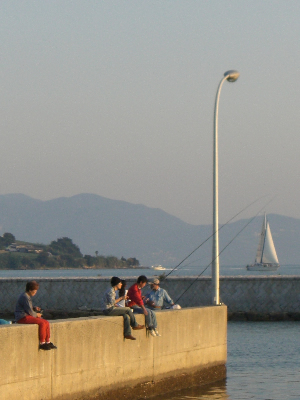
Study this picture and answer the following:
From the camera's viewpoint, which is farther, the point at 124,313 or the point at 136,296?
the point at 136,296

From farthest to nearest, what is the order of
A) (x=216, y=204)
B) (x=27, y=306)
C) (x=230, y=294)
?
(x=230, y=294) → (x=216, y=204) → (x=27, y=306)

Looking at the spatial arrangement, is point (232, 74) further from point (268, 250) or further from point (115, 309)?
point (268, 250)

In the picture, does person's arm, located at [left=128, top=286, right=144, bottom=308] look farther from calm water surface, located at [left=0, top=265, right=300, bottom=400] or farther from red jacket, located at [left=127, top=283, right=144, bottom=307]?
calm water surface, located at [left=0, top=265, right=300, bottom=400]

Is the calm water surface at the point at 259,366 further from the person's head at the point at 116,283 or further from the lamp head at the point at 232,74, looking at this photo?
the lamp head at the point at 232,74

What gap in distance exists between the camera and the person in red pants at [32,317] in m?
13.1

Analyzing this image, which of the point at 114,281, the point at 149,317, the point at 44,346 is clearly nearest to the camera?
the point at 44,346

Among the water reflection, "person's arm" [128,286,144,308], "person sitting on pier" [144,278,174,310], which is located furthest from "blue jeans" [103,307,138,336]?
"person sitting on pier" [144,278,174,310]

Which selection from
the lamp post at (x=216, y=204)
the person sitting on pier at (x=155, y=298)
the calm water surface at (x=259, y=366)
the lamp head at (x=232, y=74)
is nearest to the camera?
the calm water surface at (x=259, y=366)

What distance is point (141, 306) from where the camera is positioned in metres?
16.5

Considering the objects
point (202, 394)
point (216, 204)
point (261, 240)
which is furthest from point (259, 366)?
point (261, 240)

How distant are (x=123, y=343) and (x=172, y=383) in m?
2.18

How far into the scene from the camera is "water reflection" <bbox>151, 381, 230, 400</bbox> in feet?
55.1

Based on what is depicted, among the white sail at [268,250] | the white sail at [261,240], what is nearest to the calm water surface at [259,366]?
the white sail at [261,240]

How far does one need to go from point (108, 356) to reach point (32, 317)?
2.33 m
